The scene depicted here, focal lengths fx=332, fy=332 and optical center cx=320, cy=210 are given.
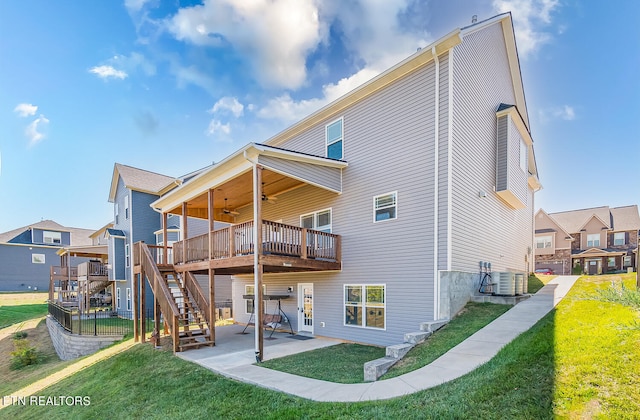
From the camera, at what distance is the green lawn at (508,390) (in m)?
3.93

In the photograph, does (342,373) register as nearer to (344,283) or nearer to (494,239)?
(344,283)

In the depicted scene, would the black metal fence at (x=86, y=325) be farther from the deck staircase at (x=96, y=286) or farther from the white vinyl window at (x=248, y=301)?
the white vinyl window at (x=248, y=301)

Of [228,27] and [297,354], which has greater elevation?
[228,27]

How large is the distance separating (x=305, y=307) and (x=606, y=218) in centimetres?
3282

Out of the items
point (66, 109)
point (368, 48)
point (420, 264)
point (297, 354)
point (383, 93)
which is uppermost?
point (368, 48)

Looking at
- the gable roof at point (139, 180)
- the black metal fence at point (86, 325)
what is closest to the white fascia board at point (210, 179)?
the black metal fence at point (86, 325)

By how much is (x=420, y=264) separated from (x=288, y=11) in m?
9.81

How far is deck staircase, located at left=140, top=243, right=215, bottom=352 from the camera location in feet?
33.7

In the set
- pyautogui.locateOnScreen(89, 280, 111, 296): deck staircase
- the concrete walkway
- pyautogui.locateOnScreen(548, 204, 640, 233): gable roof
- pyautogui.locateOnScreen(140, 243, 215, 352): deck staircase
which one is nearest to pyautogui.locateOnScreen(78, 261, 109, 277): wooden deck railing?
pyautogui.locateOnScreen(89, 280, 111, 296): deck staircase

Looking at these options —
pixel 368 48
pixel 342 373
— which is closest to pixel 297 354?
pixel 342 373

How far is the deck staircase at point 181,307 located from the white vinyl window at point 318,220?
4608 mm

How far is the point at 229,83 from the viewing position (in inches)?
679

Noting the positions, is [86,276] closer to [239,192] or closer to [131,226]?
[131,226]

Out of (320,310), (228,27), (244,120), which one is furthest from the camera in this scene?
(244,120)
